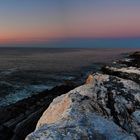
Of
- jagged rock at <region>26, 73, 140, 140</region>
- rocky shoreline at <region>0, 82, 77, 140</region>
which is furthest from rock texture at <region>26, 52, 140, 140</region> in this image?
rocky shoreline at <region>0, 82, 77, 140</region>

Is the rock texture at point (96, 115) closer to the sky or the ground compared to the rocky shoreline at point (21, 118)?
closer to the sky

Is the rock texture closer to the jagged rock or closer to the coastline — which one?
the jagged rock

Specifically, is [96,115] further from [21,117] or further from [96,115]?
[21,117]

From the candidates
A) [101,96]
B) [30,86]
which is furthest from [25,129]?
[30,86]

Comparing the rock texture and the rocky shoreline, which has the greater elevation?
the rock texture

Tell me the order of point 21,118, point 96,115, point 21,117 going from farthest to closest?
point 21,117 → point 21,118 → point 96,115

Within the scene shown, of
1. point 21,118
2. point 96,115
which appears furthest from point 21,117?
point 96,115

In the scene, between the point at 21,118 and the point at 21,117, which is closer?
the point at 21,118

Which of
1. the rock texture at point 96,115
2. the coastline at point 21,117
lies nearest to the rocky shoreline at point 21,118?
the coastline at point 21,117

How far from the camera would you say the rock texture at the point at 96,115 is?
768cm

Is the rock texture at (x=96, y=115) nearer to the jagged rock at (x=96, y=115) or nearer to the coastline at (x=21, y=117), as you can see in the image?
the jagged rock at (x=96, y=115)

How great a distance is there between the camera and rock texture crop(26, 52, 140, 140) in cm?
768

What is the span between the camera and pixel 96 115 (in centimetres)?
906

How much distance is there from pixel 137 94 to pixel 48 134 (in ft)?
20.3
